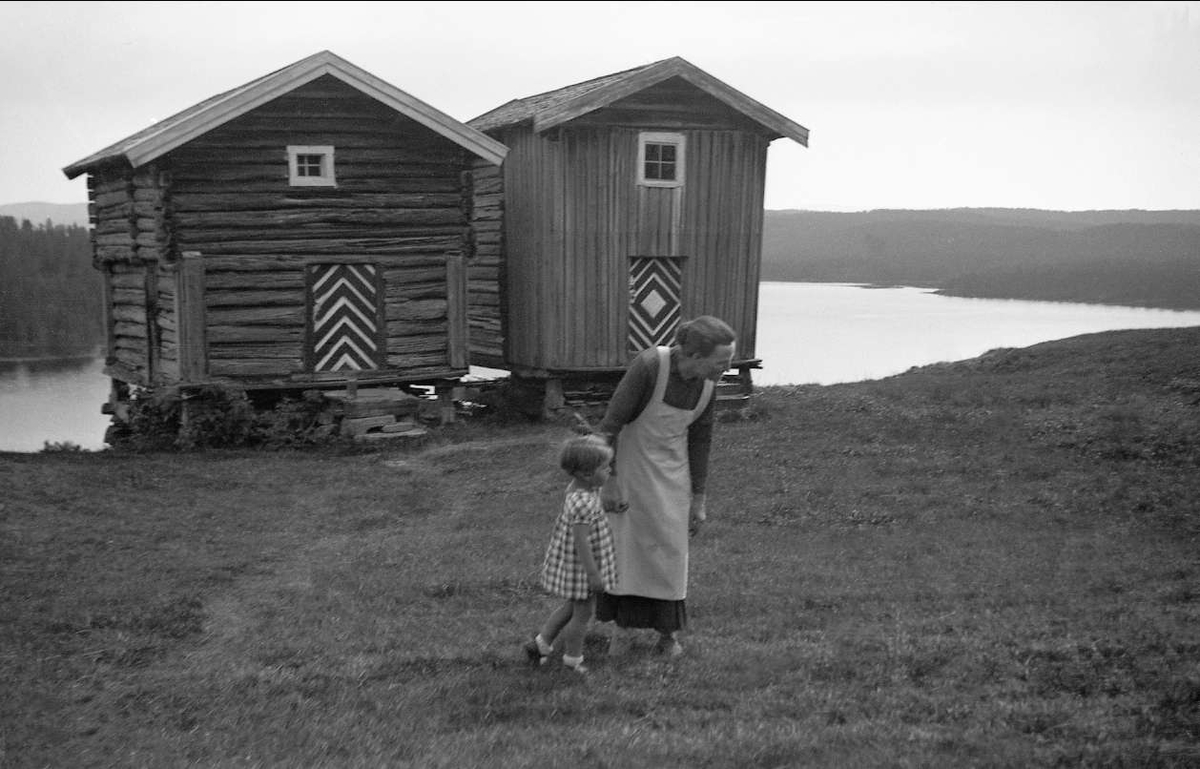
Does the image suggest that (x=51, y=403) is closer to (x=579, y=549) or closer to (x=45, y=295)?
(x=45, y=295)

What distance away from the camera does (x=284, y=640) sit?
845 centimetres

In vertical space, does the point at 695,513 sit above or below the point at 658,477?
below

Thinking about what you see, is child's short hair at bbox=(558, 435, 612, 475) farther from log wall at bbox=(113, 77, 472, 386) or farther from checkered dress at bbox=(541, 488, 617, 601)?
log wall at bbox=(113, 77, 472, 386)

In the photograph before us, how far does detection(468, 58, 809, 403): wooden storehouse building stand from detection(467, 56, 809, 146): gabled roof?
3cm

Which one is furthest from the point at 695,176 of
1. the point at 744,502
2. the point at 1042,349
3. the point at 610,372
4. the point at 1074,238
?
the point at 1074,238

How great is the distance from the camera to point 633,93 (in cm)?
2030

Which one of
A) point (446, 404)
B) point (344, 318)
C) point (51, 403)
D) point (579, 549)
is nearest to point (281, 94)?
point (344, 318)

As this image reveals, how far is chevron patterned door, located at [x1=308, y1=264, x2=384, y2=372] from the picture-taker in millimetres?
19250

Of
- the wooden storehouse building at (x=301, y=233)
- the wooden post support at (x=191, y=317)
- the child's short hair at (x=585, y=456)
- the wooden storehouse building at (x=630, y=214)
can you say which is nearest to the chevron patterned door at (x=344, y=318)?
the wooden storehouse building at (x=301, y=233)

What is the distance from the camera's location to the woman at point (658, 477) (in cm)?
740

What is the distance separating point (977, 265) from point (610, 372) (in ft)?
186

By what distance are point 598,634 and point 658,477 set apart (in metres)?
1.44

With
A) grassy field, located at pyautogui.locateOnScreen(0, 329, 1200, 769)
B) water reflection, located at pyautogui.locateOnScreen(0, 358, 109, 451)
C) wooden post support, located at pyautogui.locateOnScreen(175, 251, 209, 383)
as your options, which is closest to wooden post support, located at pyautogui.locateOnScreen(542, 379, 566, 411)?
grassy field, located at pyautogui.locateOnScreen(0, 329, 1200, 769)

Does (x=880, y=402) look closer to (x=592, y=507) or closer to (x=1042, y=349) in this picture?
(x=1042, y=349)
